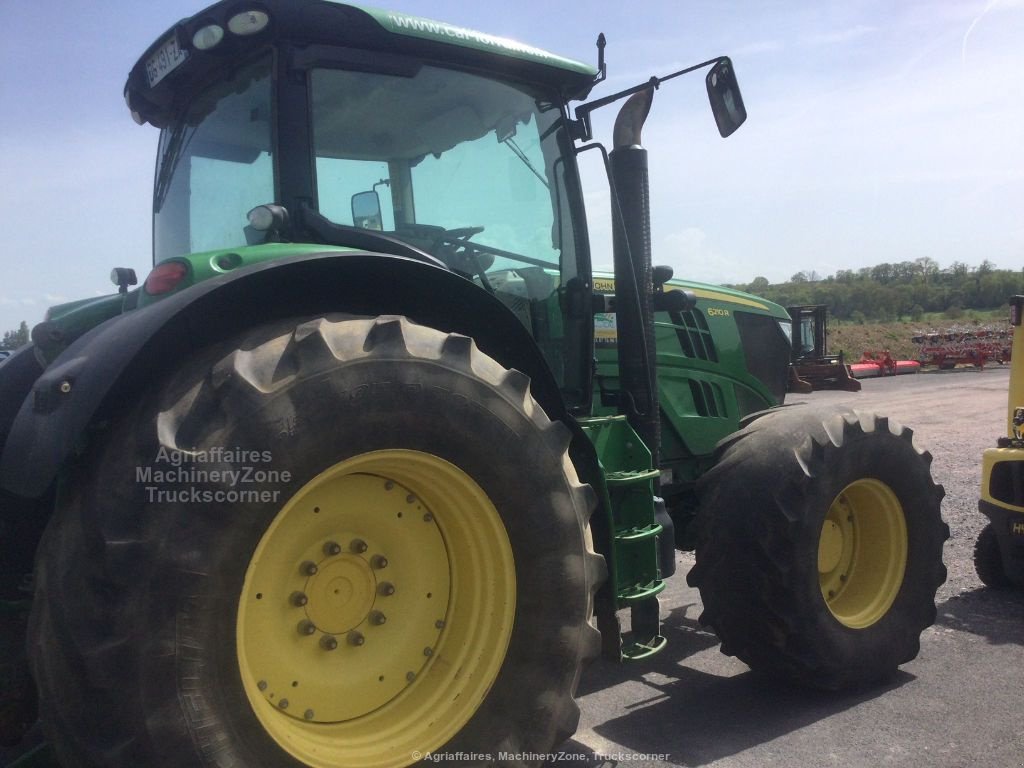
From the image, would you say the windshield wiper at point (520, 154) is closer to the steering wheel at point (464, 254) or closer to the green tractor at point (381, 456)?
the green tractor at point (381, 456)

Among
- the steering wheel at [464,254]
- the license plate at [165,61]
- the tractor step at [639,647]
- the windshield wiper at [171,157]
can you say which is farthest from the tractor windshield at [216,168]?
the tractor step at [639,647]

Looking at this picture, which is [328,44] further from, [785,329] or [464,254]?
[785,329]

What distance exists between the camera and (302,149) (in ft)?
9.49

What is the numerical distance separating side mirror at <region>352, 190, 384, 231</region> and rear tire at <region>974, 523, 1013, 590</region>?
13.7ft

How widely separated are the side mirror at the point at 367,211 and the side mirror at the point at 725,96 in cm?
150

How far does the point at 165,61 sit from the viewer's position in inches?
125

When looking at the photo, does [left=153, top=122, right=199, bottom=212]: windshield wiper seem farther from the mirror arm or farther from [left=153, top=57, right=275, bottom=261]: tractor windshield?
the mirror arm

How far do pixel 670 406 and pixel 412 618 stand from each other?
2440mm

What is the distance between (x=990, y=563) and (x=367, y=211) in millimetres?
4375

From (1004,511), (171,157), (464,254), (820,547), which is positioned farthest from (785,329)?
(171,157)

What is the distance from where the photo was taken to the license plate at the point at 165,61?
3076mm

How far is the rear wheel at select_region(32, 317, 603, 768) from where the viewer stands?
1.88 meters

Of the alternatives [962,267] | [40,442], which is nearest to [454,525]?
[40,442]

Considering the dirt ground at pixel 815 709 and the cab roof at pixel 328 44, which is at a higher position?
the cab roof at pixel 328 44
